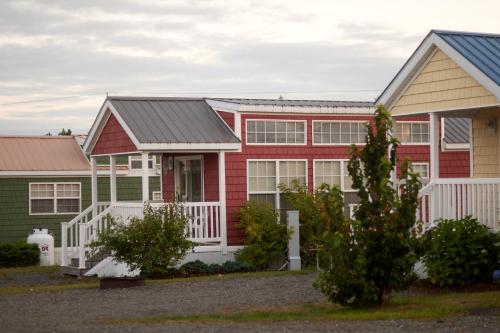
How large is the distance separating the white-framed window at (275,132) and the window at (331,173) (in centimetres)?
76

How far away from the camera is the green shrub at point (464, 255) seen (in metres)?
16.2

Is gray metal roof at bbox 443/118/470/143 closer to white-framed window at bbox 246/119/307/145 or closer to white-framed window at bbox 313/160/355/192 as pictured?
white-framed window at bbox 313/160/355/192

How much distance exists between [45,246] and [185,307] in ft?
50.8

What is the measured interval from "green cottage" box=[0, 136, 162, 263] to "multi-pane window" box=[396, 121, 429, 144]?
10.3m

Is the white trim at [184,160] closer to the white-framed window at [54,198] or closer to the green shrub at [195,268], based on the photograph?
the green shrub at [195,268]

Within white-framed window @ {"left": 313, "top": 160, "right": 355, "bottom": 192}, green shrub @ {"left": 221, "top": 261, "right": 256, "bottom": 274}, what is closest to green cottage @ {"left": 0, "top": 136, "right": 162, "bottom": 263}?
white-framed window @ {"left": 313, "top": 160, "right": 355, "bottom": 192}

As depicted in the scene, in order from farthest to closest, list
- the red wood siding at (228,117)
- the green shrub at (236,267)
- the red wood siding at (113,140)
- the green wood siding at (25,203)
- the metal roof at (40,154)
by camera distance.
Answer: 1. the metal roof at (40,154)
2. the green wood siding at (25,203)
3. the red wood siding at (228,117)
4. the red wood siding at (113,140)
5. the green shrub at (236,267)

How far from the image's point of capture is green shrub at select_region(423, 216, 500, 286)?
16.2m

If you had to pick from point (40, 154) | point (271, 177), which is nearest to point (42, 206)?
point (40, 154)

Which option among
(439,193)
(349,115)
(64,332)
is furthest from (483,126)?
(64,332)

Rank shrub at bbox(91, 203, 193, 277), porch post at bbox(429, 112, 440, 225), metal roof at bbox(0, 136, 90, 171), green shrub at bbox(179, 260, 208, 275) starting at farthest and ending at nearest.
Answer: metal roof at bbox(0, 136, 90, 171), green shrub at bbox(179, 260, 208, 275), shrub at bbox(91, 203, 193, 277), porch post at bbox(429, 112, 440, 225)

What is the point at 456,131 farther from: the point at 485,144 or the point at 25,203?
the point at 25,203

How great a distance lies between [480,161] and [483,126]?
0.73 metres

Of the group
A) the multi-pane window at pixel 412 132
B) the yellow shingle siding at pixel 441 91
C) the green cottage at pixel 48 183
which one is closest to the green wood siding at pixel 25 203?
the green cottage at pixel 48 183
